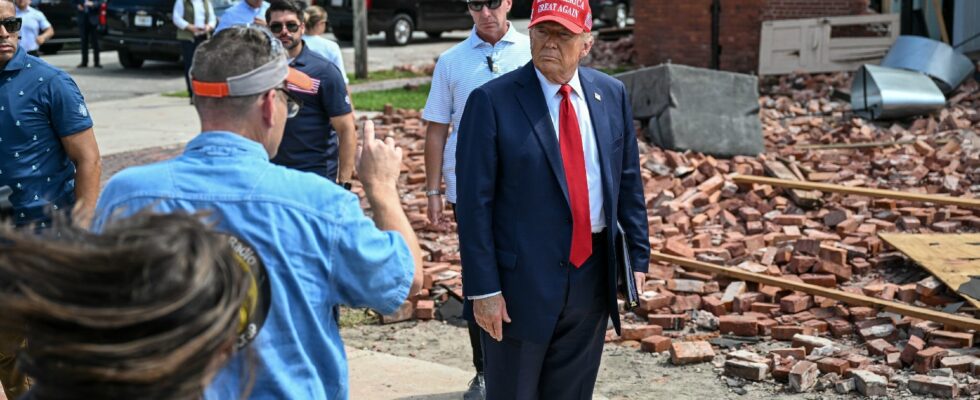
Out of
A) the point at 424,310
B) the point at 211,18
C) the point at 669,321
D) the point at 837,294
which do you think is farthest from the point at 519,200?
the point at 211,18

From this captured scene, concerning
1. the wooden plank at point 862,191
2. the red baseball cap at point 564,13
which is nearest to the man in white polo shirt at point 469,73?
the red baseball cap at point 564,13

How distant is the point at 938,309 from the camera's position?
7090mm

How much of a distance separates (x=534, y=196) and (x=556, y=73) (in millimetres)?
443

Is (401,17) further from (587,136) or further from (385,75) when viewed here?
(587,136)

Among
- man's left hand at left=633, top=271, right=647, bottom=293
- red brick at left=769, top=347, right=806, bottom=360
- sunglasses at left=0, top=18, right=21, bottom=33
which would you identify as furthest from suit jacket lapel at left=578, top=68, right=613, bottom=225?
red brick at left=769, top=347, right=806, bottom=360

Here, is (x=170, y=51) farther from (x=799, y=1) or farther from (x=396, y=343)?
(x=396, y=343)

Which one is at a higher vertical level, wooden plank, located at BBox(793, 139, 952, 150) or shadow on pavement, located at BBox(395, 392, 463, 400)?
wooden plank, located at BBox(793, 139, 952, 150)

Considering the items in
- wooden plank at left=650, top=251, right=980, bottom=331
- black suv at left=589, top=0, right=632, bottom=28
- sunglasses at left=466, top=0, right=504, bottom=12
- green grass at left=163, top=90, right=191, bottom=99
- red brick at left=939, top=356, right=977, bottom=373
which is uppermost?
sunglasses at left=466, top=0, right=504, bottom=12

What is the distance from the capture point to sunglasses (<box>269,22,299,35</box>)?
6471mm

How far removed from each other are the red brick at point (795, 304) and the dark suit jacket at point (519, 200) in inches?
129

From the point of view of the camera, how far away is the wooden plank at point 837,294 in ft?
21.5

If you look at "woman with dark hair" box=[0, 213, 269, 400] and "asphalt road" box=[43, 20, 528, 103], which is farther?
"asphalt road" box=[43, 20, 528, 103]

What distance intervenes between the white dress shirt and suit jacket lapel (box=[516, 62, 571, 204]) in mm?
26

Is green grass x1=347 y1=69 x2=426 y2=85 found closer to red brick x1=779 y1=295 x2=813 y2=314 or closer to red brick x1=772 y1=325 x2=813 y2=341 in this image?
red brick x1=779 y1=295 x2=813 y2=314
